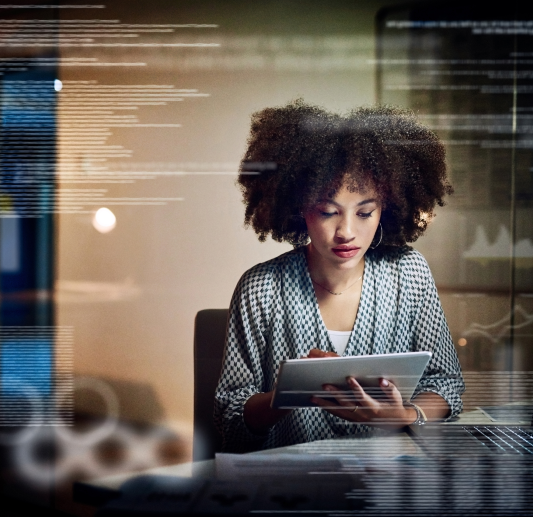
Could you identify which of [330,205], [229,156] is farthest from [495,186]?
[229,156]

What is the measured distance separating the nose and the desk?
453 millimetres

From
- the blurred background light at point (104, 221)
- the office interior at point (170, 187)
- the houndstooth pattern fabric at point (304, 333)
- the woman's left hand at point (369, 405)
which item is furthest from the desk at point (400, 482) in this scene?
the blurred background light at point (104, 221)

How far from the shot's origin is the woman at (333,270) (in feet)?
3.92

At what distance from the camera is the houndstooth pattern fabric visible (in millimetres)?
1185

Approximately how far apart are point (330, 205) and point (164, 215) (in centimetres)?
45

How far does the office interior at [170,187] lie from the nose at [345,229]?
23 cm

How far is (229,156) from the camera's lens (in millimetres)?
1320

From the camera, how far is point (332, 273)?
1287mm

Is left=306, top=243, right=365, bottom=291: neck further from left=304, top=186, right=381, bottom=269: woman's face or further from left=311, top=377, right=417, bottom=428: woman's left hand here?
left=311, top=377, right=417, bottom=428: woman's left hand

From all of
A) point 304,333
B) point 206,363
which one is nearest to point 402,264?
point 304,333

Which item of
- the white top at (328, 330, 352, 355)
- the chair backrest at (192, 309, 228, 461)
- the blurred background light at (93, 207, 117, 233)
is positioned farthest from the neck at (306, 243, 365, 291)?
the blurred background light at (93, 207, 117, 233)

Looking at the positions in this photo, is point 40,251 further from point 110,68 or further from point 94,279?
point 110,68

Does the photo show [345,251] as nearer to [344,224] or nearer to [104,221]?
[344,224]

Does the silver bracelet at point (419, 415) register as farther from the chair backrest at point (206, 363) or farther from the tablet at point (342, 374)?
the chair backrest at point (206, 363)
